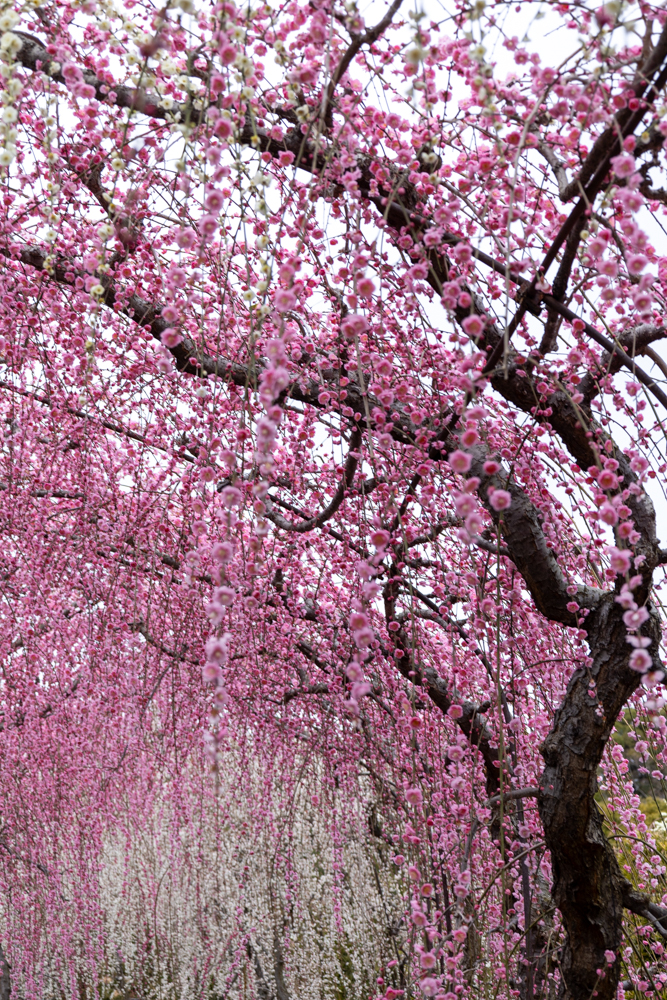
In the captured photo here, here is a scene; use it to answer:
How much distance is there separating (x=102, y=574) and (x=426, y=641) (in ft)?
6.25

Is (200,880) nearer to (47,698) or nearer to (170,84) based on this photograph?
(47,698)

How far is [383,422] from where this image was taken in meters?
2.24

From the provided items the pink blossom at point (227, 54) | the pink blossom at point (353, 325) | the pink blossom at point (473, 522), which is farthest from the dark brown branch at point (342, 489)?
the pink blossom at point (473, 522)

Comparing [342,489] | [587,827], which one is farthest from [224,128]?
[587,827]

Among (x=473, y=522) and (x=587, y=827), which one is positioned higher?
(x=473, y=522)

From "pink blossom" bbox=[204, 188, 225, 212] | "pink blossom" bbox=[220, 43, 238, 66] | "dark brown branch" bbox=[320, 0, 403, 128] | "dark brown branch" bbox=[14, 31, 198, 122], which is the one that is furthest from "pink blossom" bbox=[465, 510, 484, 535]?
"dark brown branch" bbox=[14, 31, 198, 122]

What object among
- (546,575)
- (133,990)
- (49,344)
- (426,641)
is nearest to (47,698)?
(49,344)

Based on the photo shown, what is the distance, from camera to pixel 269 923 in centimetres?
750

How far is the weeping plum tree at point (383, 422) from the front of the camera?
1752 millimetres

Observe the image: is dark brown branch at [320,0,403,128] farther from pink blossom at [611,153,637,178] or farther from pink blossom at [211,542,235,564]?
pink blossom at [211,542,235,564]

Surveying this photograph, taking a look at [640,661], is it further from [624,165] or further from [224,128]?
[224,128]

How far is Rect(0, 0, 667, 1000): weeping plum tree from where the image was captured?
1752 mm

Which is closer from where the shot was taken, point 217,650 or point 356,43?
point 217,650

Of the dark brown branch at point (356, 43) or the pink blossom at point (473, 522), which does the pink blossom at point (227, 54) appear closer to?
the dark brown branch at point (356, 43)
